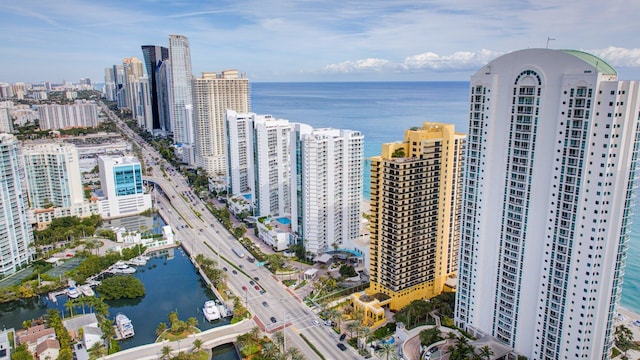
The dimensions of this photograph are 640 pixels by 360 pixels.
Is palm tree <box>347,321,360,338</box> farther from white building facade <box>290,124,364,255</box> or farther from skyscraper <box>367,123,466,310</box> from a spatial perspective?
white building facade <box>290,124,364,255</box>

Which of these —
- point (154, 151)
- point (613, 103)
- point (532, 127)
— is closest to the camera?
point (613, 103)

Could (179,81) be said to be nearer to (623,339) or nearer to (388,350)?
(388,350)

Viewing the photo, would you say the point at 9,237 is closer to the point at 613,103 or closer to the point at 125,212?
the point at 125,212

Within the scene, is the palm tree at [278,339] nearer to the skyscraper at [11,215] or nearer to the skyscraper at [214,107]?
the skyscraper at [11,215]

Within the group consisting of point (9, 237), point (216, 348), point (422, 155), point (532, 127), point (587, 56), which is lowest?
point (216, 348)

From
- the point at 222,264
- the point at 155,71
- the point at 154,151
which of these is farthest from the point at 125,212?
the point at 155,71

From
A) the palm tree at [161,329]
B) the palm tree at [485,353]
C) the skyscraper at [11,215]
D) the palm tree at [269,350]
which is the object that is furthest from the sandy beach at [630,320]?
the skyscraper at [11,215]
